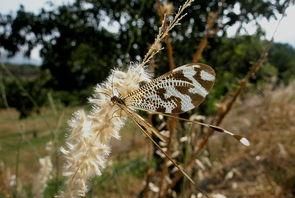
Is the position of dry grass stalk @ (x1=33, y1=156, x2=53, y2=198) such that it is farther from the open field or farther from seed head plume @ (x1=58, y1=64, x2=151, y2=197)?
seed head plume @ (x1=58, y1=64, x2=151, y2=197)

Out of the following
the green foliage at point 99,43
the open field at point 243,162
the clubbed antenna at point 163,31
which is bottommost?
the clubbed antenna at point 163,31

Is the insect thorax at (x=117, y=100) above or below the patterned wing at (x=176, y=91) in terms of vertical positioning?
below

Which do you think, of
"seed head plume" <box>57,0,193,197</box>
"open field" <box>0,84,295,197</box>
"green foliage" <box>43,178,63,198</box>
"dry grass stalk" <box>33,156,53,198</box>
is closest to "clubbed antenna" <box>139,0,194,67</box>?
"seed head plume" <box>57,0,193,197</box>

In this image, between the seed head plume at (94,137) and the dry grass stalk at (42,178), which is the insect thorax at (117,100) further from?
the dry grass stalk at (42,178)

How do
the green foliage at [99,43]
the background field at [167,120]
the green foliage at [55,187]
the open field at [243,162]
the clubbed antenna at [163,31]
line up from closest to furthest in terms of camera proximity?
the clubbed antenna at [163,31] → the green foliage at [55,187] → the background field at [167,120] → the open field at [243,162] → the green foliage at [99,43]

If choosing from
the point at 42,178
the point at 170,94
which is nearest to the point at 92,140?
the point at 170,94

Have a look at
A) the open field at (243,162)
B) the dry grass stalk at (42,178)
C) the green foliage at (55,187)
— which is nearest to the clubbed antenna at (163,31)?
the green foliage at (55,187)

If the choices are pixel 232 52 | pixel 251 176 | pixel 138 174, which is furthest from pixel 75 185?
pixel 138 174
